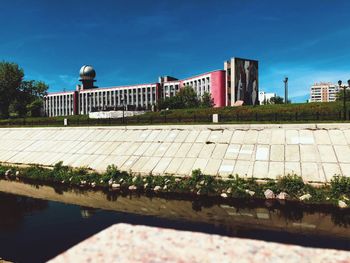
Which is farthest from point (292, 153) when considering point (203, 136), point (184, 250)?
point (184, 250)

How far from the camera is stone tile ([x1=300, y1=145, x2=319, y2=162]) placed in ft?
61.8

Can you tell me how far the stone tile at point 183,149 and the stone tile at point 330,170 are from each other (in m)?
9.47

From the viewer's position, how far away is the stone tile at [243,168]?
741 inches

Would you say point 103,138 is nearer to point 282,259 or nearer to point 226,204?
point 226,204

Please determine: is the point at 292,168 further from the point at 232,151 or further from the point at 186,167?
the point at 186,167

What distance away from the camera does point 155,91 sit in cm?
12475

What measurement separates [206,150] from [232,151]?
2.00m

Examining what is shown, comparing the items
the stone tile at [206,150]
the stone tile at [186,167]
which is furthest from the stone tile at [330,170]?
the stone tile at [186,167]

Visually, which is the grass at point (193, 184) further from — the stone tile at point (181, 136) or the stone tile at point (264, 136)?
the stone tile at point (181, 136)

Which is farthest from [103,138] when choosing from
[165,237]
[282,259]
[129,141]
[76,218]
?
[282,259]

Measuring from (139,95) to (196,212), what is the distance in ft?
391

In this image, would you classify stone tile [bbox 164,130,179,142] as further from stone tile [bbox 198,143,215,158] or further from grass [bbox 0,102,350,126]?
grass [bbox 0,102,350,126]

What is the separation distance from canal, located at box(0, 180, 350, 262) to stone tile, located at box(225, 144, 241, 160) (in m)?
4.72

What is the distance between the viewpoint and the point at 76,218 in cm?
1459
